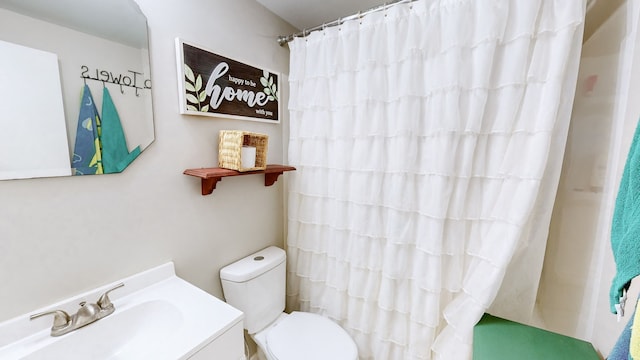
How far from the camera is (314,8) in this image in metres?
1.41

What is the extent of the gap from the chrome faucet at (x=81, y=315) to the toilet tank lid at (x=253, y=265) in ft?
1.55

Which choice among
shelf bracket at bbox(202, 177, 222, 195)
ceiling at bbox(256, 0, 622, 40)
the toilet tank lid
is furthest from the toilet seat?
ceiling at bbox(256, 0, 622, 40)

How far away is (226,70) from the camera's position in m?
1.20

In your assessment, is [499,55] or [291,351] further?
[291,351]

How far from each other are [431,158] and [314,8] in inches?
44.5

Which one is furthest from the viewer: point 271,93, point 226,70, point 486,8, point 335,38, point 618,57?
point 271,93

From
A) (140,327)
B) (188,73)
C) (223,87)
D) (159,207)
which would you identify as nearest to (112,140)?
(159,207)

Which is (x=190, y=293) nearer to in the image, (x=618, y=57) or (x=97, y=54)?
(x=97, y=54)

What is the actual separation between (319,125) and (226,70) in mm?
567

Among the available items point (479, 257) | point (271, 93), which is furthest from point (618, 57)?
point (271, 93)

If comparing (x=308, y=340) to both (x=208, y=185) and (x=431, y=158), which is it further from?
(x=431, y=158)

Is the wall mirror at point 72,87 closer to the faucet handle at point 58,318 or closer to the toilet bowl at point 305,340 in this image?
the faucet handle at point 58,318

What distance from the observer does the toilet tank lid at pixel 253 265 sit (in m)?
1.23

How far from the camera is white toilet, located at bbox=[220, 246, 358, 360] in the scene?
116 cm
